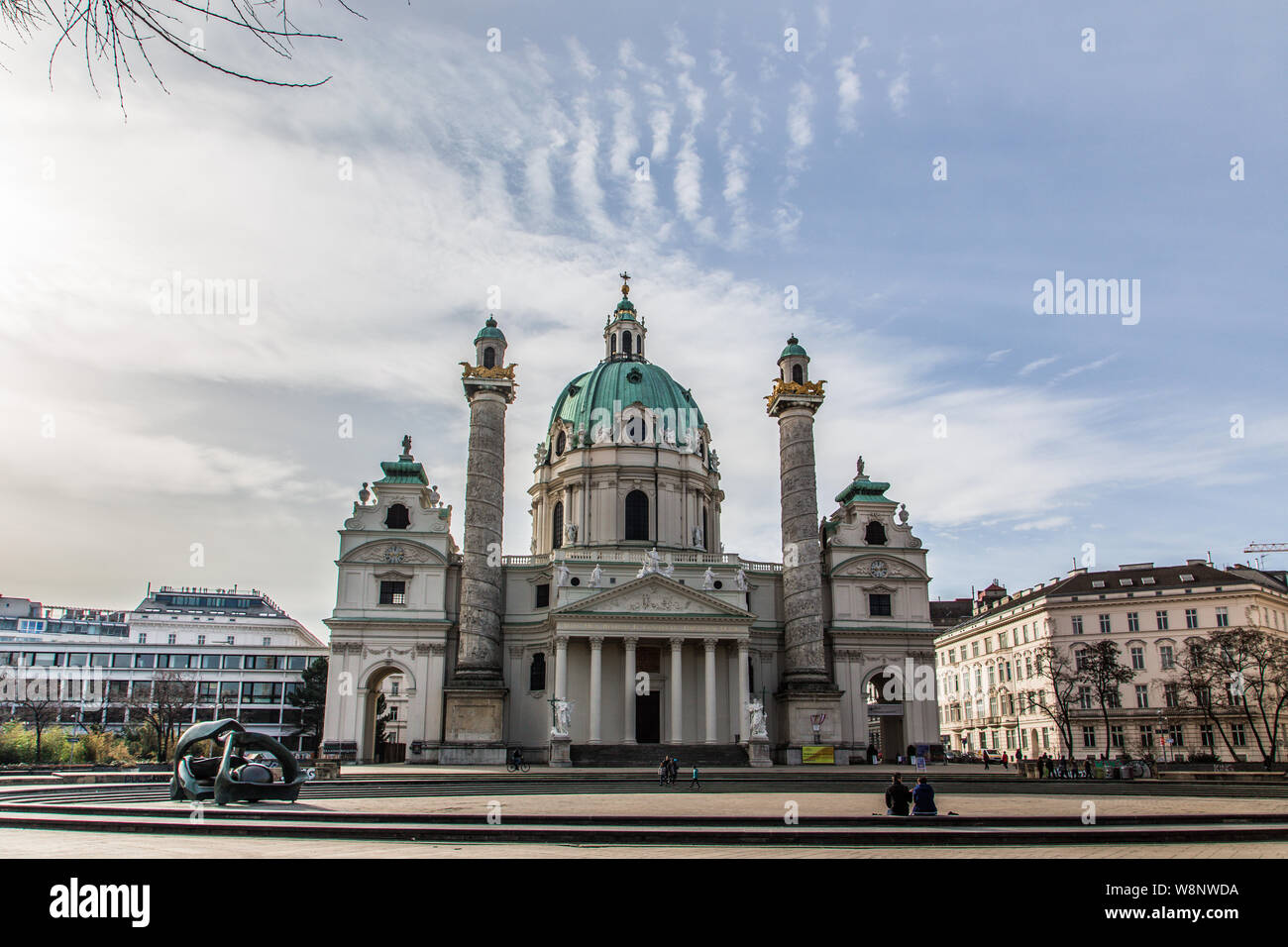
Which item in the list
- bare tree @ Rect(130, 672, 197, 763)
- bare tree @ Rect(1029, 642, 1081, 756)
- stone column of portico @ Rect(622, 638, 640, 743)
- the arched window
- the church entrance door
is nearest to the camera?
stone column of portico @ Rect(622, 638, 640, 743)

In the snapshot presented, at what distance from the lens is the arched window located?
62.2 meters

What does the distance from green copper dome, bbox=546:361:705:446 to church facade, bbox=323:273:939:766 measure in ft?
9.61

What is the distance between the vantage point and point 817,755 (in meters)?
50.7

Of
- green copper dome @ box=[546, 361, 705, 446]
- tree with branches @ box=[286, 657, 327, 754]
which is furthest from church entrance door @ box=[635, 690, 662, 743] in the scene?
tree with branches @ box=[286, 657, 327, 754]

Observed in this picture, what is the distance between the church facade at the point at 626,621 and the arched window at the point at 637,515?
13 cm

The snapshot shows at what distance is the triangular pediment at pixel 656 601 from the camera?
52062 mm

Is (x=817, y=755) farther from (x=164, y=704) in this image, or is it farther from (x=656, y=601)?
(x=164, y=704)

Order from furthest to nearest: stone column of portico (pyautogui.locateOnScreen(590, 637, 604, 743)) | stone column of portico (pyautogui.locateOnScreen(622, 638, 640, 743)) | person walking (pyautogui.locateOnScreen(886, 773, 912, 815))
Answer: stone column of portico (pyautogui.locateOnScreen(622, 638, 640, 743))
stone column of portico (pyautogui.locateOnScreen(590, 637, 604, 743))
person walking (pyautogui.locateOnScreen(886, 773, 912, 815))

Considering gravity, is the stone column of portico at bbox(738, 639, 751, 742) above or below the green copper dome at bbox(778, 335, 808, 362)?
below

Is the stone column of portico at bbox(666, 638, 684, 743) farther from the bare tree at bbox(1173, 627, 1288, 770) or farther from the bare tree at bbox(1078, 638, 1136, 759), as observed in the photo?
the bare tree at bbox(1173, 627, 1288, 770)

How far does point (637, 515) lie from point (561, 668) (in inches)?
552

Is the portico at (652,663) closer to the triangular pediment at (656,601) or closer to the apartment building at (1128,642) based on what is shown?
the triangular pediment at (656,601)

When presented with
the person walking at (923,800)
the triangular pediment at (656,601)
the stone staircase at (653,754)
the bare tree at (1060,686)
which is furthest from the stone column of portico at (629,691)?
the person walking at (923,800)
